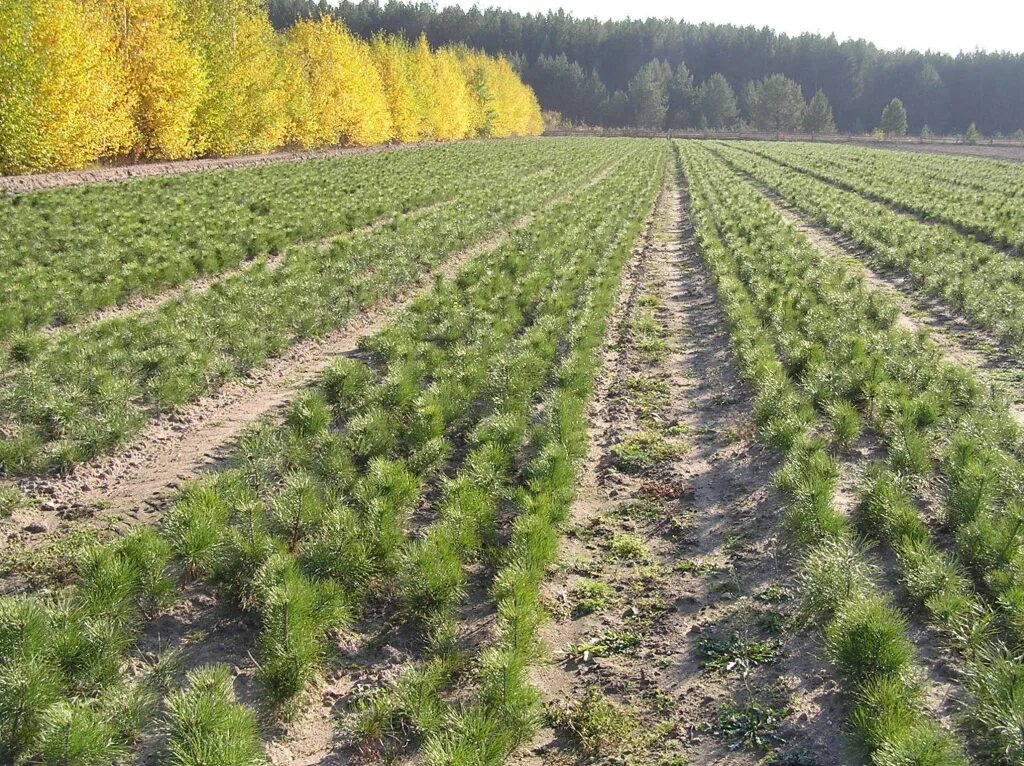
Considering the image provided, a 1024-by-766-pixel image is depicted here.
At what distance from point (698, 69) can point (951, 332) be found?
170617mm

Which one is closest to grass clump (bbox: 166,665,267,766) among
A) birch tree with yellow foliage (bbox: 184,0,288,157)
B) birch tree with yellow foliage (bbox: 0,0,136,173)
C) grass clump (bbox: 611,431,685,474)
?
grass clump (bbox: 611,431,685,474)

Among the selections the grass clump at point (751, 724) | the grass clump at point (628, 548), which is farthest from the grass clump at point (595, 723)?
the grass clump at point (628, 548)

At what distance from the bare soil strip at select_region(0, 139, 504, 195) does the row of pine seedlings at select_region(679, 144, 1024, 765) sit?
24.4 meters

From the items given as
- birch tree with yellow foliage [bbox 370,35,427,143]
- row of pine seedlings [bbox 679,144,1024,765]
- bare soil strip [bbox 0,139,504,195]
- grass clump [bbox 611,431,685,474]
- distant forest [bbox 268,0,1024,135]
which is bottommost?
grass clump [bbox 611,431,685,474]

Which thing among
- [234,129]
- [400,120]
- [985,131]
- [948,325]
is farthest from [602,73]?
[948,325]

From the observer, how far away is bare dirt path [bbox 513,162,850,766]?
3986mm

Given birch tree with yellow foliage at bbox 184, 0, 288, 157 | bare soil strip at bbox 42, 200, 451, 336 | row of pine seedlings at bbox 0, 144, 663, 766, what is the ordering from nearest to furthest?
row of pine seedlings at bbox 0, 144, 663, 766 < bare soil strip at bbox 42, 200, 451, 336 < birch tree with yellow foliage at bbox 184, 0, 288, 157

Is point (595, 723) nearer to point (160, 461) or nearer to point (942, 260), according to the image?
point (160, 461)

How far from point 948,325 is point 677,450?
24.2 feet

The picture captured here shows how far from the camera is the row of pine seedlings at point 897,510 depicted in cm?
376

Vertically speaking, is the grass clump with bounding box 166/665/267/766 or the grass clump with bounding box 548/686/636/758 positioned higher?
the grass clump with bounding box 166/665/267/766

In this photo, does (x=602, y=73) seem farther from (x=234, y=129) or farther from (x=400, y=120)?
(x=234, y=129)

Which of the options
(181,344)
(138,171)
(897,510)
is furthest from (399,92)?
(897,510)

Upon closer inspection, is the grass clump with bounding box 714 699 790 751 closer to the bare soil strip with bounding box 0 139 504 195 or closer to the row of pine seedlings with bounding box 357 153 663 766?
the row of pine seedlings with bounding box 357 153 663 766
